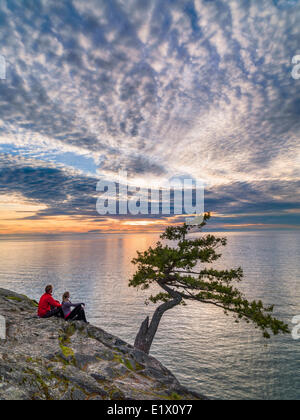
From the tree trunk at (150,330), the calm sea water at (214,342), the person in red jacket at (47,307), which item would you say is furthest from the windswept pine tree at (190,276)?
the calm sea water at (214,342)

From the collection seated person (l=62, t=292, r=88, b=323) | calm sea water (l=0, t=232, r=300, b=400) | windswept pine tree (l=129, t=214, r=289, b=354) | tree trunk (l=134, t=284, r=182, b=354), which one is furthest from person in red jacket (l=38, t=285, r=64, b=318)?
calm sea water (l=0, t=232, r=300, b=400)

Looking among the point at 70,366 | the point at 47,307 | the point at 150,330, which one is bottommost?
the point at 150,330

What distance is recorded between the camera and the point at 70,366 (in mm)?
11359

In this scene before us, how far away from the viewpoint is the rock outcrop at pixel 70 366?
369 inches

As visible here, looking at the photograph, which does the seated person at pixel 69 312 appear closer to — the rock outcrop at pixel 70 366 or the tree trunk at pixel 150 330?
the rock outcrop at pixel 70 366

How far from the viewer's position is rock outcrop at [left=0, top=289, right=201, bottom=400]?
938 centimetres

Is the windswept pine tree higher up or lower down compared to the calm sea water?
higher up

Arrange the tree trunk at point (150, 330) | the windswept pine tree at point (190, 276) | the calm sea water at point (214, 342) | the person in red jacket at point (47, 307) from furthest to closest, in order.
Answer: the calm sea water at point (214, 342), the tree trunk at point (150, 330), the windswept pine tree at point (190, 276), the person in red jacket at point (47, 307)

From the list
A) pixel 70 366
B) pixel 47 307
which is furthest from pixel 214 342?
pixel 70 366

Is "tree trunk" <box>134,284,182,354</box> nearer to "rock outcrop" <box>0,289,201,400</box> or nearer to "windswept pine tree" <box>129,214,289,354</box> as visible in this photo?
"windswept pine tree" <box>129,214,289,354</box>

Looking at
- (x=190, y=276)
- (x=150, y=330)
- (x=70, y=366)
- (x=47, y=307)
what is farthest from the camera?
(x=150, y=330)

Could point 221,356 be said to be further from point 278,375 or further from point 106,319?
point 106,319

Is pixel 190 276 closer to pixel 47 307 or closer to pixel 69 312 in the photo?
pixel 69 312

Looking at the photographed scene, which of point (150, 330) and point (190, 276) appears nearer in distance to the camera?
point (190, 276)
